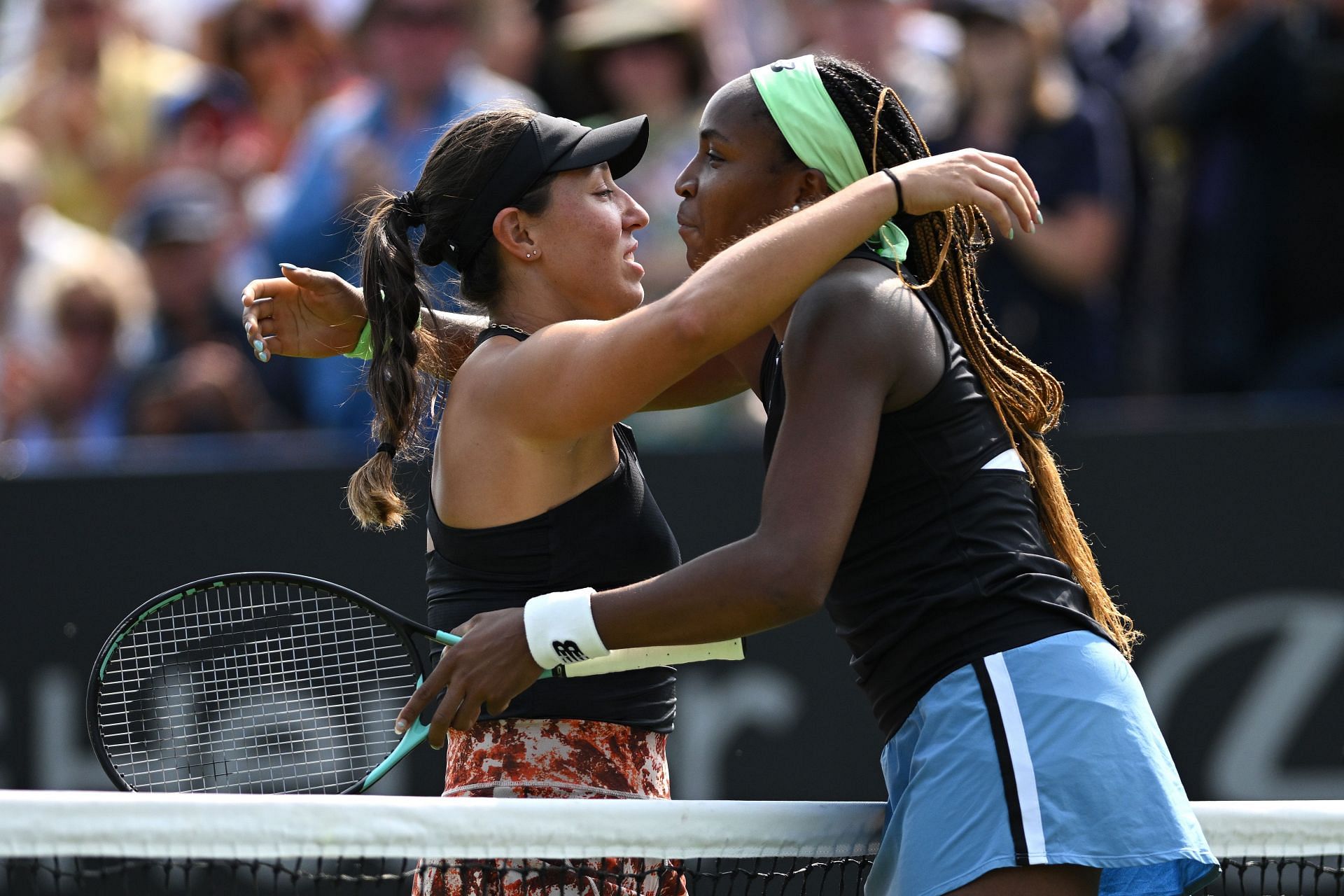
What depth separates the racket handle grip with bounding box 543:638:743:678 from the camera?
252cm

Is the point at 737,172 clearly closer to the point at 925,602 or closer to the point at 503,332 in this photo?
the point at 503,332

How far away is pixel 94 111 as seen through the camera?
774 centimetres

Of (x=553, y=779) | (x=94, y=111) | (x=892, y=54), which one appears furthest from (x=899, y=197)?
(x=94, y=111)

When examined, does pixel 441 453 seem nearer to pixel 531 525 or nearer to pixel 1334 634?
pixel 531 525

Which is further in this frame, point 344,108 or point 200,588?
point 344,108

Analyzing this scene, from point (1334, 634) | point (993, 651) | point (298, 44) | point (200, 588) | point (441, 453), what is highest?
point (298, 44)

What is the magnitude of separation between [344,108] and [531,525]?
14.9ft

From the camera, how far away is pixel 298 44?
299 inches

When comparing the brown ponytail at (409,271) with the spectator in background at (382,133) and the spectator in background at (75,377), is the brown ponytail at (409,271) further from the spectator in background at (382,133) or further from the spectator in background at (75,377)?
the spectator in background at (75,377)

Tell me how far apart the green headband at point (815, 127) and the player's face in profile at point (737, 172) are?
4 centimetres

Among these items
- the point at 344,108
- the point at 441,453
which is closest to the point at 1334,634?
the point at 441,453

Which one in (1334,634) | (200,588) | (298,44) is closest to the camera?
(200,588)

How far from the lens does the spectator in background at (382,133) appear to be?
6.42m

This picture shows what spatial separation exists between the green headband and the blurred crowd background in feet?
10.1
